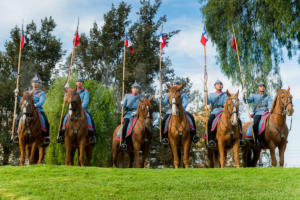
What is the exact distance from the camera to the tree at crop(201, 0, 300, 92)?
2023 centimetres

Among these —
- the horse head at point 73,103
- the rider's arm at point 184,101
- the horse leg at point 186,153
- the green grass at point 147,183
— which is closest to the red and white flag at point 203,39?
the rider's arm at point 184,101

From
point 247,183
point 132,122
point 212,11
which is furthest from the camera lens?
point 212,11

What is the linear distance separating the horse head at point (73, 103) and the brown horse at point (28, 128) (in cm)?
136

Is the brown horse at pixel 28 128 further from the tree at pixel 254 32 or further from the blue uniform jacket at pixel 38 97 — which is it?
the tree at pixel 254 32

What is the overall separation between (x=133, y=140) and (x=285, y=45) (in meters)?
11.5

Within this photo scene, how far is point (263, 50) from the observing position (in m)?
21.4

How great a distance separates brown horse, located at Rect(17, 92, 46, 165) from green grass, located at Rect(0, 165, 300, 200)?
65.9 inches

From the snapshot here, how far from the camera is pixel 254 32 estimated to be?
2223cm

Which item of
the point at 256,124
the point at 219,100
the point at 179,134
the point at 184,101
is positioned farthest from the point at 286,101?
the point at 179,134

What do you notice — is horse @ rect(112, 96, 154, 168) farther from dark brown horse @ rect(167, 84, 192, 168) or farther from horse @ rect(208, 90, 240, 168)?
horse @ rect(208, 90, 240, 168)

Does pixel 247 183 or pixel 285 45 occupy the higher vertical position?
pixel 285 45

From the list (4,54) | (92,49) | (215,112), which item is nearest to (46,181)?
(215,112)

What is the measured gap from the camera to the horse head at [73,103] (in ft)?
42.1

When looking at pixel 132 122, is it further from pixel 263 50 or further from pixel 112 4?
pixel 112 4
